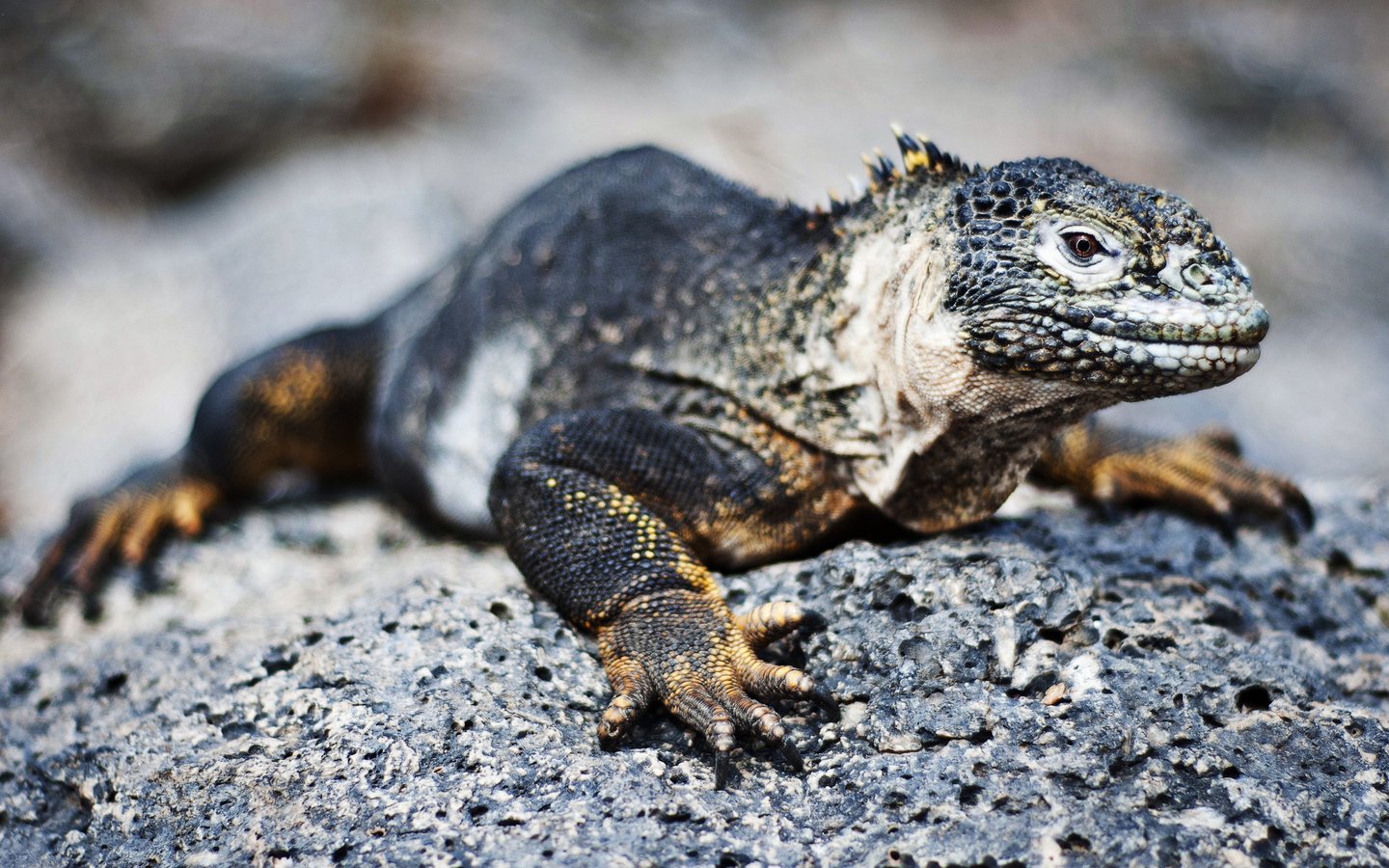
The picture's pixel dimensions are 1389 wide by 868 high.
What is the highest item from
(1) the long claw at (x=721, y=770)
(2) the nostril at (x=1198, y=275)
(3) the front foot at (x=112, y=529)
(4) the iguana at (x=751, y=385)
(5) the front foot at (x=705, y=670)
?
(2) the nostril at (x=1198, y=275)

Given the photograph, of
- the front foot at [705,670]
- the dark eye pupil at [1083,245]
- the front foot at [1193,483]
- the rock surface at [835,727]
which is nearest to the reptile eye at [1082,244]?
the dark eye pupil at [1083,245]

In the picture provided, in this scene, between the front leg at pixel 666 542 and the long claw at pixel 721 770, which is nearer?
the long claw at pixel 721 770

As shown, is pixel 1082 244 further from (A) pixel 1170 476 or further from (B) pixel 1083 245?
(A) pixel 1170 476

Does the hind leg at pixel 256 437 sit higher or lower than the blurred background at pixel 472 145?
lower

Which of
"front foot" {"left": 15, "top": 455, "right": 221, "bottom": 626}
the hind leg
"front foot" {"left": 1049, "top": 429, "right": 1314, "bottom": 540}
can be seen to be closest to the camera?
"front foot" {"left": 1049, "top": 429, "right": 1314, "bottom": 540}

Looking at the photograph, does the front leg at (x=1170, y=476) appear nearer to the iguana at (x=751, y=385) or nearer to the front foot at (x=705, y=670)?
the iguana at (x=751, y=385)

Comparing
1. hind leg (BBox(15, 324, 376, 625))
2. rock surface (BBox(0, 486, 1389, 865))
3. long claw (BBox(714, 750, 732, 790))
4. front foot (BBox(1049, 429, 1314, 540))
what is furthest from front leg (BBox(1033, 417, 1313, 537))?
hind leg (BBox(15, 324, 376, 625))

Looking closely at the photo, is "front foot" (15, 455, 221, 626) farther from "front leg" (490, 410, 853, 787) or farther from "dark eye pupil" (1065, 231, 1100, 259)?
"dark eye pupil" (1065, 231, 1100, 259)
